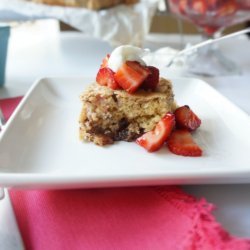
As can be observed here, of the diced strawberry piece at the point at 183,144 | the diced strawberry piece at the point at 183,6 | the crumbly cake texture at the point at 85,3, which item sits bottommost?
the diced strawberry piece at the point at 183,144

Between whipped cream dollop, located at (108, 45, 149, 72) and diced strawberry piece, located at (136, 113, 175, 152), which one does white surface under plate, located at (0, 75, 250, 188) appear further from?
whipped cream dollop, located at (108, 45, 149, 72)

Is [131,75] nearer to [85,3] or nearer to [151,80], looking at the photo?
[151,80]

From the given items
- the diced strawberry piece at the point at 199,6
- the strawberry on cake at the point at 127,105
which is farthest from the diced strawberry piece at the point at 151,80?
the diced strawberry piece at the point at 199,6

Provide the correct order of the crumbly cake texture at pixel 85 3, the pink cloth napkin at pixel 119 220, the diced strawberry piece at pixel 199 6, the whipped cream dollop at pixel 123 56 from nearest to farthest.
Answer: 1. the pink cloth napkin at pixel 119 220
2. the whipped cream dollop at pixel 123 56
3. the diced strawberry piece at pixel 199 6
4. the crumbly cake texture at pixel 85 3

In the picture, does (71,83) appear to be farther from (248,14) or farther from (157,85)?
(248,14)

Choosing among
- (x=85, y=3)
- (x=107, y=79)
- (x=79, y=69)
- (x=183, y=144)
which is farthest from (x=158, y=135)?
(x=85, y=3)

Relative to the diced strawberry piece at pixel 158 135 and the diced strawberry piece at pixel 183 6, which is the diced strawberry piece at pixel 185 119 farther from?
the diced strawberry piece at pixel 183 6
